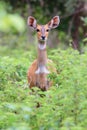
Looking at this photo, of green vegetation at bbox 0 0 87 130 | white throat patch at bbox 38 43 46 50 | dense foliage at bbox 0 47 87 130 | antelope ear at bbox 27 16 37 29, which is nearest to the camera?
green vegetation at bbox 0 0 87 130

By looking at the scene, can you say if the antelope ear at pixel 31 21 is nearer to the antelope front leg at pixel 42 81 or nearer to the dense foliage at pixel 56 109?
the antelope front leg at pixel 42 81

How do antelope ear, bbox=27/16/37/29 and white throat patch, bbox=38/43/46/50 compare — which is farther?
antelope ear, bbox=27/16/37/29

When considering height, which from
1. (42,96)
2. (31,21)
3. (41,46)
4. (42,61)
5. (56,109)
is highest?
(31,21)

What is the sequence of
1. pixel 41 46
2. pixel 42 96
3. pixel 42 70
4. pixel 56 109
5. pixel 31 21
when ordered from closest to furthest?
pixel 56 109
pixel 42 96
pixel 42 70
pixel 41 46
pixel 31 21

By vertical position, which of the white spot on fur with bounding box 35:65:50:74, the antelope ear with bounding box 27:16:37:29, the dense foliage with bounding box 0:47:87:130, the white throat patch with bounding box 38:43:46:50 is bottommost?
the dense foliage with bounding box 0:47:87:130

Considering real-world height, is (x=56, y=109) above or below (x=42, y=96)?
below

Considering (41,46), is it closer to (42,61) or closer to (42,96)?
(42,61)

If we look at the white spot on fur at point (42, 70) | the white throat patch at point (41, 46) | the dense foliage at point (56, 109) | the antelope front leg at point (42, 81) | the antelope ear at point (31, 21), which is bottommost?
the dense foliage at point (56, 109)

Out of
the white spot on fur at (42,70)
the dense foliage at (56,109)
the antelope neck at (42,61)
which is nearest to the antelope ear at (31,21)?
the antelope neck at (42,61)

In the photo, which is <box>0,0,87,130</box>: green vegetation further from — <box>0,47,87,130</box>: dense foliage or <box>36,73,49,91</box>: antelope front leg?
<box>36,73,49,91</box>: antelope front leg

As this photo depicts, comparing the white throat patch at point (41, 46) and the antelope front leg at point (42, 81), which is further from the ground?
the white throat patch at point (41, 46)

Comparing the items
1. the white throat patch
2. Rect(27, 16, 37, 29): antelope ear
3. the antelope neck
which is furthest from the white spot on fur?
Rect(27, 16, 37, 29): antelope ear

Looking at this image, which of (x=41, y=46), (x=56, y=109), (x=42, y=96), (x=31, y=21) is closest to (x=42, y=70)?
(x=41, y=46)

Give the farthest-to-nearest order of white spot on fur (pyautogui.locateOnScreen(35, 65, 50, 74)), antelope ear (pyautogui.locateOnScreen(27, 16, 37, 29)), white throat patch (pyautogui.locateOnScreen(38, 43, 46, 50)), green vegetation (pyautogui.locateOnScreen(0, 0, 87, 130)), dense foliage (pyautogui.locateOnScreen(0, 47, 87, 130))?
antelope ear (pyautogui.locateOnScreen(27, 16, 37, 29))
white throat patch (pyautogui.locateOnScreen(38, 43, 46, 50))
white spot on fur (pyautogui.locateOnScreen(35, 65, 50, 74))
dense foliage (pyautogui.locateOnScreen(0, 47, 87, 130))
green vegetation (pyautogui.locateOnScreen(0, 0, 87, 130))
